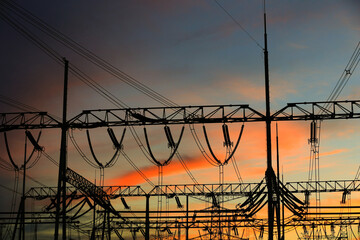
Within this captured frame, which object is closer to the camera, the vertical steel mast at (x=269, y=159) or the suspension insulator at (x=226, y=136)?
the vertical steel mast at (x=269, y=159)

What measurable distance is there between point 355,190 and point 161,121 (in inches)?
981

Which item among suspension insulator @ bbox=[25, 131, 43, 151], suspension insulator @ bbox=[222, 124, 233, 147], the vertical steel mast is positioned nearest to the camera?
the vertical steel mast

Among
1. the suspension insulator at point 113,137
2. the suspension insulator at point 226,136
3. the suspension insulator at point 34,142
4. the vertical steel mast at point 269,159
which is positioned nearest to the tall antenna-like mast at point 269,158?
the vertical steel mast at point 269,159

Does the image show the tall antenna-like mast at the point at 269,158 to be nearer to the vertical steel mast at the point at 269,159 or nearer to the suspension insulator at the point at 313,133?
the vertical steel mast at the point at 269,159

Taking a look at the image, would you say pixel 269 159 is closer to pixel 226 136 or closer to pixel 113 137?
pixel 226 136

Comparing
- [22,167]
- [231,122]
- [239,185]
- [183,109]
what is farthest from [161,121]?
[239,185]

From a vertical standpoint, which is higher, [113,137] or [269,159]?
[113,137]

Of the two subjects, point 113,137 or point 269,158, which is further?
point 113,137

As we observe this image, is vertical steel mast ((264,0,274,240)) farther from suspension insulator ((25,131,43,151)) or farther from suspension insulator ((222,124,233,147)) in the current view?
suspension insulator ((25,131,43,151))

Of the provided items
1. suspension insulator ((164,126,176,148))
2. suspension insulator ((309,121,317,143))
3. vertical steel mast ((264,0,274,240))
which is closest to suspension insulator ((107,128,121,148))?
suspension insulator ((164,126,176,148))

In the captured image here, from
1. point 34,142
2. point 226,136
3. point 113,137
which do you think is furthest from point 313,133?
point 34,142

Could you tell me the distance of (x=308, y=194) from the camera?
5844 cm

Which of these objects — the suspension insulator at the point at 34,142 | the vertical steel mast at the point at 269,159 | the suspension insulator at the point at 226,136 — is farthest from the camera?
the suspension insulator at the point at 34,142

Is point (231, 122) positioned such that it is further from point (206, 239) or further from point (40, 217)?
point (206, 239)
